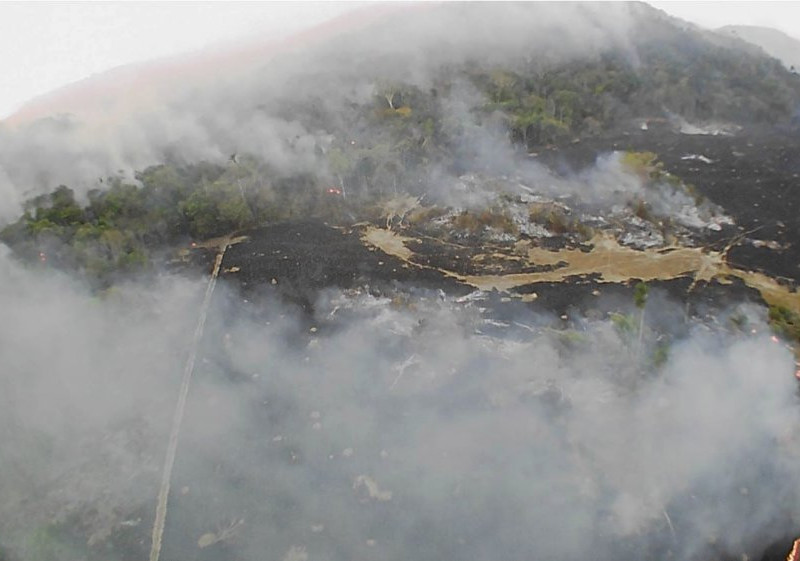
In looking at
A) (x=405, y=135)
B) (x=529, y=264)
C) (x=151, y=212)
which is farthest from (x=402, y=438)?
(x=405, y=135)

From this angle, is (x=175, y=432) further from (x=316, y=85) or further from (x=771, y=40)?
(x=771, y=40)

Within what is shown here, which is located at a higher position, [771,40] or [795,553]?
[795,553]

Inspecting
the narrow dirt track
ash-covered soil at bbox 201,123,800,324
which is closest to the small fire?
ash-covered soil at bbox 201,123,800,324

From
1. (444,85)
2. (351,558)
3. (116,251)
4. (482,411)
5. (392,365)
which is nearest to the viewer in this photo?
(351,558)

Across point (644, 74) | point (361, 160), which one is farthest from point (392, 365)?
point (644, 74)

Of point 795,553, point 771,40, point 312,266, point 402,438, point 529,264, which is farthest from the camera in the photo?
point 771,40

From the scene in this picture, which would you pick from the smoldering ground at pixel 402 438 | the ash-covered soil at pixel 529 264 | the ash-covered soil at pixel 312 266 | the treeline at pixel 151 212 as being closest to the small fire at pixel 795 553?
the smoldering ground at pixel 402 438

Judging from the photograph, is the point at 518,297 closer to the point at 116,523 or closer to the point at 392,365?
the point at 392,365

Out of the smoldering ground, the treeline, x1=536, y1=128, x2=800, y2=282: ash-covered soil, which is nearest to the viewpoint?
the smoldering ground

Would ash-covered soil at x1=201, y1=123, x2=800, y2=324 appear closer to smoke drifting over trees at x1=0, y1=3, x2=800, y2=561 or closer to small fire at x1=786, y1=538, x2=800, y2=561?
smoke drifting over trees at x1=0, y1=3, x2=800, y2=561
